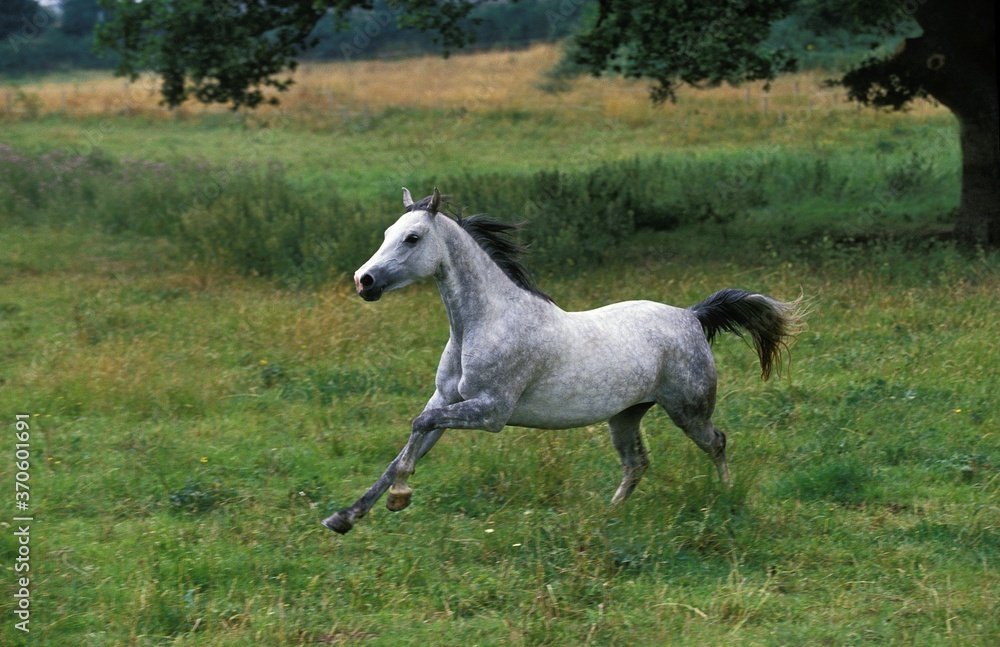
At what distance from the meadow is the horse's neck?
1.26 meters

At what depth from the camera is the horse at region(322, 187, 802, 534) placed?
17.4 feet

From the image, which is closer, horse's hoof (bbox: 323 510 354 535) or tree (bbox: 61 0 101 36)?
horse's hoof (bbox: 323 510 354 535)

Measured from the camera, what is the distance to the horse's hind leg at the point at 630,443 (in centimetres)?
627

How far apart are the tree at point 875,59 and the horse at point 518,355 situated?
750 centimetres

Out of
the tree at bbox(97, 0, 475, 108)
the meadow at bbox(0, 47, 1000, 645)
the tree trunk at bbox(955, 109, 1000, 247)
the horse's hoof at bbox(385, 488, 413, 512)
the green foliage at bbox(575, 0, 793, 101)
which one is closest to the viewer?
the meadow at bbox(0, 47, 1000, 645)

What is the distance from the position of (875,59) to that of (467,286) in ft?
36.8

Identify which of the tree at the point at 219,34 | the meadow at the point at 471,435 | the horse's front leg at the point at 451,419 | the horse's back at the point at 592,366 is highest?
the tree at the point at 219,34

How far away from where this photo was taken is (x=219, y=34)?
546 inches

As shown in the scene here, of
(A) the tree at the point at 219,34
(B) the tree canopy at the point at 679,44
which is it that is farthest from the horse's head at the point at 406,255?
(A) the tree at the point at 219,34

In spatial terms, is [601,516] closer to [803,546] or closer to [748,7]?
[803,546]

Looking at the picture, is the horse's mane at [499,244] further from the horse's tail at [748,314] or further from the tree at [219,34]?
the tree at [219,34]

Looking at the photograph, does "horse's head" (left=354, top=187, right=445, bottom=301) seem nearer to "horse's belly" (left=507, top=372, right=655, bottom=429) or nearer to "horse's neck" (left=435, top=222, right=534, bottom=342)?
"horse's neck" (left=435, top=222, right=534, bottom=342)

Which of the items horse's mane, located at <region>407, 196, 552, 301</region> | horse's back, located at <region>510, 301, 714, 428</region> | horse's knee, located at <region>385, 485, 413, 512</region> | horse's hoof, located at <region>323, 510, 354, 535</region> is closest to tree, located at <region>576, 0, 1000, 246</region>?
horse's back, located at <region>510, 301, 714, 428</region>

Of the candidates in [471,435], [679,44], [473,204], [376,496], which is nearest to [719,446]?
[471,435]
